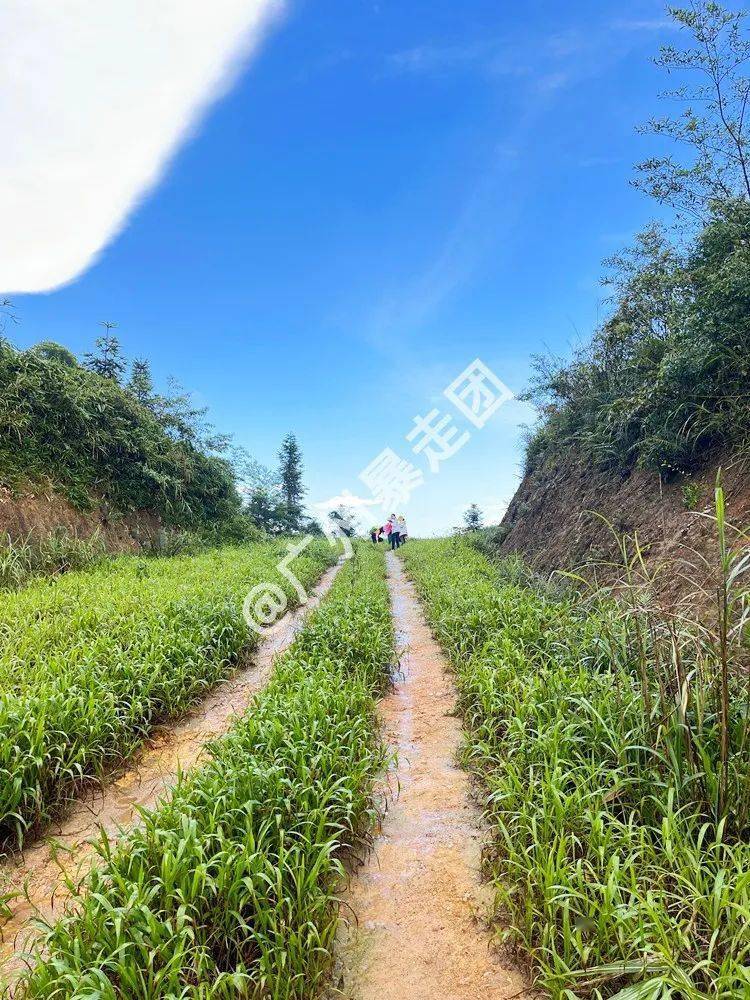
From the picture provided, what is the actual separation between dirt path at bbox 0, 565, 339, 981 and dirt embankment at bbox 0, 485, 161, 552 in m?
6.19

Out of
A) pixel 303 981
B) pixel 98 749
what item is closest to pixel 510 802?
pixel 303 981

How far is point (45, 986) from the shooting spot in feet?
6.07

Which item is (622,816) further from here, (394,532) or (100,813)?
(394,532)

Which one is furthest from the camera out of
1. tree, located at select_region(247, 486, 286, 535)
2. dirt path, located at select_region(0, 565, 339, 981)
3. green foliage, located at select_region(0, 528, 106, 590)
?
tree, located at select_region(247, 486, 286, 535)

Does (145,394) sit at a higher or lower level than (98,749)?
higher

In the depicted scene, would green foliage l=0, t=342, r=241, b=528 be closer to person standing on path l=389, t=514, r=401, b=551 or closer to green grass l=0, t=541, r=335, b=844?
green grass l=0, t=541, r=335, b=844

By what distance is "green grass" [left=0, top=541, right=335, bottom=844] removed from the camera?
10.8 feet

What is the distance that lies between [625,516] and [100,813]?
703 cm

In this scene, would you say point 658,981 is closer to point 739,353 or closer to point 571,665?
point 571,665

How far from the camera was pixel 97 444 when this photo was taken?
11492mm

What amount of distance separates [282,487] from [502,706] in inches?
1129

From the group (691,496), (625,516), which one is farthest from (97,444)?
(691,496)

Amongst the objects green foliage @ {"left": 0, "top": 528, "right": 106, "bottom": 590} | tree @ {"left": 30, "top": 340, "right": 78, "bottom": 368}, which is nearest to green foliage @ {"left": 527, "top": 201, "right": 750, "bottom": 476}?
green foliage @ {"left": 0, "top": 528, "right": 106, "bottom": 590}

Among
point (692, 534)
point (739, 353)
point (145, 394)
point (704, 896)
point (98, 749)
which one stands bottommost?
point (704, 896)
